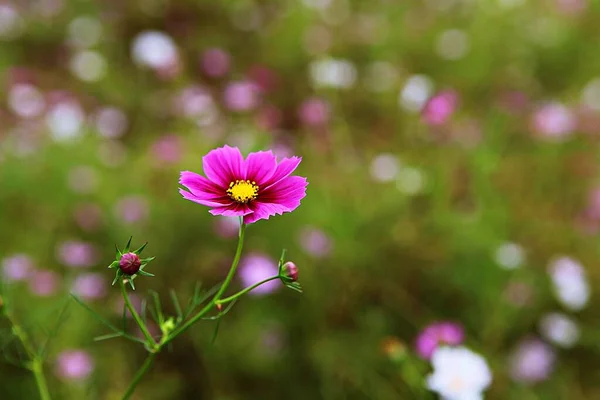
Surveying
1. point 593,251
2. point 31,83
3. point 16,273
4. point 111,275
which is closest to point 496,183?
point 593,251

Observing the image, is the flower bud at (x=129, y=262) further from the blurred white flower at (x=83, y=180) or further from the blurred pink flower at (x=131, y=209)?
the blurred white flower at (x=83, y=180)

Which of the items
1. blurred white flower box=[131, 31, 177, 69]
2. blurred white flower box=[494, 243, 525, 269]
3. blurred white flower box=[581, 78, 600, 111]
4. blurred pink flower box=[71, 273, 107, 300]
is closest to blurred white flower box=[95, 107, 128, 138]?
blurred white flower box=[131, 31, 177, 69]

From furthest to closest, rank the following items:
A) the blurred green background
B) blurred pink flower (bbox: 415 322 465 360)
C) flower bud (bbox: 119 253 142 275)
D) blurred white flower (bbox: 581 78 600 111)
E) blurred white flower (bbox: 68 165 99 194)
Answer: blurred white flower (bbox: 581 78 600 111) < blurred white flower (bbox: 68 165 99 194) < the blurred green background < blurred pink flower (bbox: 415 322 465 360) < flower bud (bbox: 119 253 142 275)

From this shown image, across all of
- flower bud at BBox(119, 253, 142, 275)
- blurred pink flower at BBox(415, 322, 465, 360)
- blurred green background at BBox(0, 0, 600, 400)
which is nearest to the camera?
flower bud at BBox(119, 253, 142, 275)

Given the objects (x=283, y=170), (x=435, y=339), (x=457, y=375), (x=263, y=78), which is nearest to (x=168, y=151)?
(x=263, y=78)

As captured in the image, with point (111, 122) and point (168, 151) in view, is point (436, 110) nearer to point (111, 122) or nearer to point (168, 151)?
point (168, 151)

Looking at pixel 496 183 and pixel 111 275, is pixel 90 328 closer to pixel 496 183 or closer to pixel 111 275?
pixel 111 275

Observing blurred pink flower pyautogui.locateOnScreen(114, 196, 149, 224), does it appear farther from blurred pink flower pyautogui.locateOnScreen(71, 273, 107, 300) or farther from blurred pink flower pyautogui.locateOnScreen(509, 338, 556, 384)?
blurred pink flower pyautogui.locateOnScreen(509, 338, 556, 384)
